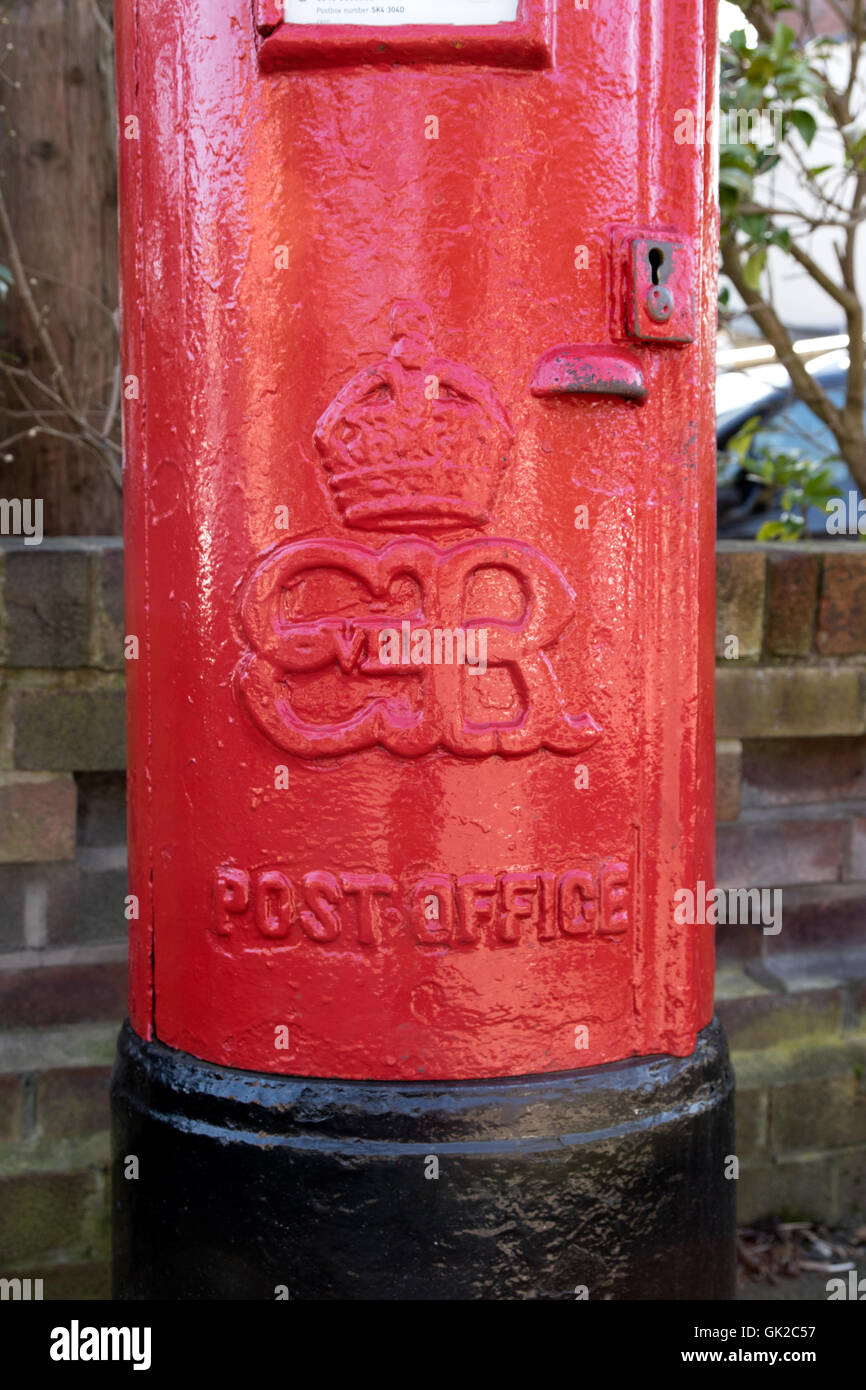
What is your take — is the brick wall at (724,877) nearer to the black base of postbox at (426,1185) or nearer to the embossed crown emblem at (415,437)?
the black base of postbox at (426,1185)

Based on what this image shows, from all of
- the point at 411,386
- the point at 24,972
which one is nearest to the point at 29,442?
the point at 24,972

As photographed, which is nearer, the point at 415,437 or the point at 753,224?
the point at 415,437

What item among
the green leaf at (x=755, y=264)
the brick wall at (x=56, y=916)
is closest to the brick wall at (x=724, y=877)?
the brick wall at (x=56, y=916)

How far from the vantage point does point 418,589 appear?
4.18 ft

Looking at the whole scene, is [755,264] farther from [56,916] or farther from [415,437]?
[56,916]

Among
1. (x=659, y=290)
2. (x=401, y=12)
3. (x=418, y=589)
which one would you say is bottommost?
(x=418, y=589)

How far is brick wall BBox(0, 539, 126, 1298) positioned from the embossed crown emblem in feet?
2.55

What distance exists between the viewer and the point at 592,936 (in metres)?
1.35

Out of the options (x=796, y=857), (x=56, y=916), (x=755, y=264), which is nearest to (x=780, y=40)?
(x=755, y=264)

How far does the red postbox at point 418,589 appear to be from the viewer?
1255mm

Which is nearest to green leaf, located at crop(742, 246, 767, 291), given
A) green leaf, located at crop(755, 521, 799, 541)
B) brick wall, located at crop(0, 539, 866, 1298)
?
green leaf, located at crop(755, 521, 799, 541)

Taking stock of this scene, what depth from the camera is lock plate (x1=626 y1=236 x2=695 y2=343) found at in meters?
1.29

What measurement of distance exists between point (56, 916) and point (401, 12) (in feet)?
4.50

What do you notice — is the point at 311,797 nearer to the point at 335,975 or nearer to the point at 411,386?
the point at 335,975
